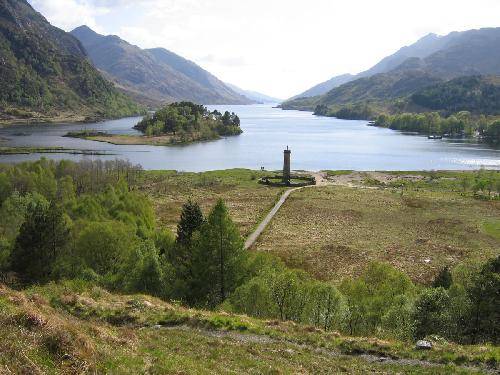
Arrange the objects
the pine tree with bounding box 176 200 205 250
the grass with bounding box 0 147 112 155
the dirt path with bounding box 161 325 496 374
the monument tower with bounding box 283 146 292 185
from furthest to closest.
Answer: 1. the grass with bounding box 0 147 112 155
2. the monument tower with bounding box 283 146 292 185
3. the pine tree with bounding box 176 200 205 250
4. the dirt path with bounding box 161 325 496 374

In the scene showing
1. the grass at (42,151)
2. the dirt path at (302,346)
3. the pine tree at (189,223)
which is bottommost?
the dirt path at (302,346)

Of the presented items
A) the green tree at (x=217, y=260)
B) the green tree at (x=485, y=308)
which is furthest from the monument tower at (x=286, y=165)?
the green tree at (x=485, y=308)

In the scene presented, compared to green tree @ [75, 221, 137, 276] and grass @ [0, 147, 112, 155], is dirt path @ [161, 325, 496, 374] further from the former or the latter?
grass @ [0, 147, 112, 155]

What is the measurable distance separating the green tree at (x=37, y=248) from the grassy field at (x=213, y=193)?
34.5 m

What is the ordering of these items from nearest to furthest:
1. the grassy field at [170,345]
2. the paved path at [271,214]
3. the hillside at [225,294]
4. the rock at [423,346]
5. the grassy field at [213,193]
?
the grassy field at [170,345], the hillside at [225,294], the rock at [423,346], the paved path at [271,214], the grassy field at [213,193]

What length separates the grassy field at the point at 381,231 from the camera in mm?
58844

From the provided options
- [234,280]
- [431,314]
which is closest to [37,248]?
[234,280]

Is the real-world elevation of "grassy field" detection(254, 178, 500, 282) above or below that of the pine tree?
below

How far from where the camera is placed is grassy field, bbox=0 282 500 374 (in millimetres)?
14438

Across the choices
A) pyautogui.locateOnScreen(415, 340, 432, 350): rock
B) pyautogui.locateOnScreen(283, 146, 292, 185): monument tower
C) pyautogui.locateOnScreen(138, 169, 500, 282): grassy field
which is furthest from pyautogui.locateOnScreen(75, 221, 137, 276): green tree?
pyautogui.locateOnScreen(283, 146, 292, 185): monument tower

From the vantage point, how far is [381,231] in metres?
74.8

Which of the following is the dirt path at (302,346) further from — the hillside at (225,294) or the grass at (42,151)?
the grass at (42,151)

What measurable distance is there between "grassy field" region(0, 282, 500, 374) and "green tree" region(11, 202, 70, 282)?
10.6 m

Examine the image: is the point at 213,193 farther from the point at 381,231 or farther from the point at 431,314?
the point at 431,314
